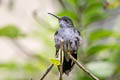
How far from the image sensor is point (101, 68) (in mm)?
2061

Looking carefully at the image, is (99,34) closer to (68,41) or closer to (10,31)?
(10,31)

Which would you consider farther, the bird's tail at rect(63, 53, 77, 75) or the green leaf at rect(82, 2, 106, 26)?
the green leaf at rect(82, 2, 106, 26)

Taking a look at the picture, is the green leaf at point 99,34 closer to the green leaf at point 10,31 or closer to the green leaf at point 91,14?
the green leaf at point 91,14

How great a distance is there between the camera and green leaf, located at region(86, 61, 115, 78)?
201 centimetres

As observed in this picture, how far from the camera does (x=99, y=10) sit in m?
2.22

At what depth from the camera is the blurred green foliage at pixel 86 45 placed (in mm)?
2090

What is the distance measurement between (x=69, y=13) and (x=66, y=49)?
1181 millimetres

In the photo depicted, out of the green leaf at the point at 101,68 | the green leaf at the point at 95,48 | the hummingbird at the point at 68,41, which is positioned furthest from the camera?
the green leaf at the point at 95,48

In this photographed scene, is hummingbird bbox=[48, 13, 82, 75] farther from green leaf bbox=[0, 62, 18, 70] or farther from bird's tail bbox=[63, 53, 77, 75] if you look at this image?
green leaf bbox=[0, 62, 18, 70]

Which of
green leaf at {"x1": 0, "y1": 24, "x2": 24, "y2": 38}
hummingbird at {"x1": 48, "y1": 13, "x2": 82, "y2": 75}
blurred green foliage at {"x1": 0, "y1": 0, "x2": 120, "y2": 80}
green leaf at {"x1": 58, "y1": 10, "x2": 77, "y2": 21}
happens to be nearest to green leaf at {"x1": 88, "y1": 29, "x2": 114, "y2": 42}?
blurred green foliage at {"x1": 0, "y1": 0, "x2": 120, "y2": 80}

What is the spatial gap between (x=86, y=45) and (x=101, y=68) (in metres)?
0.21

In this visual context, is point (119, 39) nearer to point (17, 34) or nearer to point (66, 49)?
point (17, 34)

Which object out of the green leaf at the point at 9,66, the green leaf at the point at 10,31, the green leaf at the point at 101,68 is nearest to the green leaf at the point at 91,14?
the green leaf at the point at 101,68

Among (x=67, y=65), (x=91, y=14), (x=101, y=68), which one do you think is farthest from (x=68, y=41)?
(x=91, y=14)
